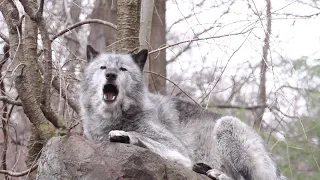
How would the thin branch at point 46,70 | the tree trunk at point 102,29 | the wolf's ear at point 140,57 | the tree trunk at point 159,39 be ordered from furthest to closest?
1. the tree trunk at point 102,29
2. the tree trunk at point 159,39
3. the wolf's ear at point 140,57
4. the thin branch at point 46,70

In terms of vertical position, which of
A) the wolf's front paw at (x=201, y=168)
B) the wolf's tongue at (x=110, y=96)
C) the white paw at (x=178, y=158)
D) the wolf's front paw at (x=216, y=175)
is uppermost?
the wolf's tongue at (x=110, y=96)

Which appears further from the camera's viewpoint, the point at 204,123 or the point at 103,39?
the point at 103,39

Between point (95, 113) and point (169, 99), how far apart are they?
1.20 meters

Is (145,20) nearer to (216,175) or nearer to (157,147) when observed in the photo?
(157,147)

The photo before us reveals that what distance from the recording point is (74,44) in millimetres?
15031

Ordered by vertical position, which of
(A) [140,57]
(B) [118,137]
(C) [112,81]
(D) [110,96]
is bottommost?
(B) [118,137]

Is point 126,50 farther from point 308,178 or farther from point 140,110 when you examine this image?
point 308,178

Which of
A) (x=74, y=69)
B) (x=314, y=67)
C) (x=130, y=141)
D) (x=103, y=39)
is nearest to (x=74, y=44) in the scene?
(x=103, y=39)

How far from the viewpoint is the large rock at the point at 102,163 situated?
4.89m

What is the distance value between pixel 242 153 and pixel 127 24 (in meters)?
2.38

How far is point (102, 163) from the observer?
4898 mm

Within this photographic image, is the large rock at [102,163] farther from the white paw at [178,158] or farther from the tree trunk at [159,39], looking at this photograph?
the tree trunk at [159,39]

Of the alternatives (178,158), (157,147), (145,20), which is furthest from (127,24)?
(178,158)

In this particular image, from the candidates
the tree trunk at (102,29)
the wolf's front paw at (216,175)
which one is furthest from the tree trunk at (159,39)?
the wolf's front paw at (216,175)
